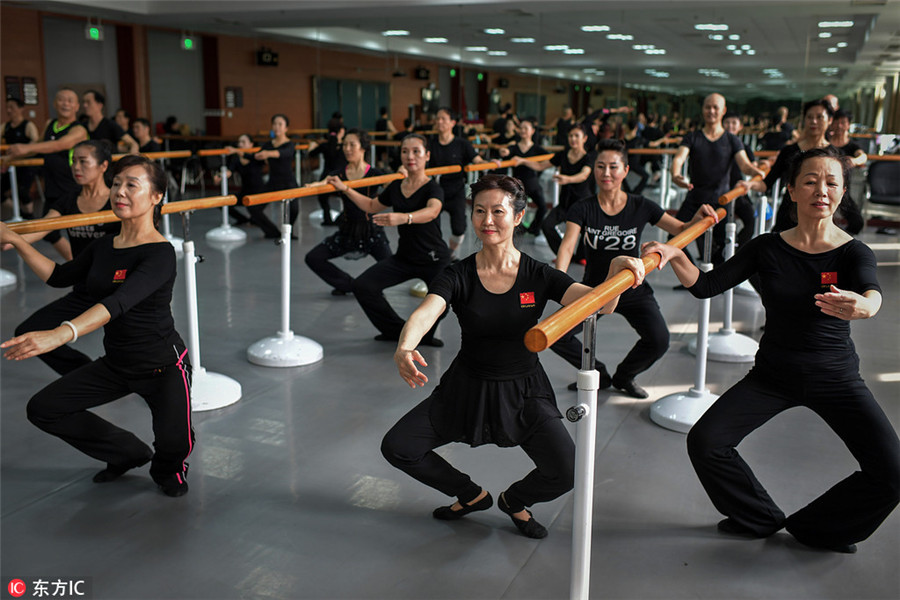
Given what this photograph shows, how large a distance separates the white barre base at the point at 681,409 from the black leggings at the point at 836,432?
0.99 metres

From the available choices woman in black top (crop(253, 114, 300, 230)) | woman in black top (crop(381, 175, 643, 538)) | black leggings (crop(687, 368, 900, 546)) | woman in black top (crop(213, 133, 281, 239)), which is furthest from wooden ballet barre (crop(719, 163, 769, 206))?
woman in black top (crop(213, 133, 281, 239))

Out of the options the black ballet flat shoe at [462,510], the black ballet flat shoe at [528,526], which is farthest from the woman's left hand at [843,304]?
the black ballet flat shoe at [462,510]

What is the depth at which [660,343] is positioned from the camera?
4.05m

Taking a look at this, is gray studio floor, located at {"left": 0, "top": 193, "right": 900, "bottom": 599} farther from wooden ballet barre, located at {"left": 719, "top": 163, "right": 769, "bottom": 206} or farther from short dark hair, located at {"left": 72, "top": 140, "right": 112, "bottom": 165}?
short dark hair, located at {"left": 72, "top": 140, "right": 112, "bottom": 165}

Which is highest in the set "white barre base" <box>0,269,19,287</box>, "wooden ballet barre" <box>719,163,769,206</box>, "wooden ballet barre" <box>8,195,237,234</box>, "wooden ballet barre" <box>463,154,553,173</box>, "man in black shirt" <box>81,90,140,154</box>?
"man in black shirt" <box>81,90,140,154</box>

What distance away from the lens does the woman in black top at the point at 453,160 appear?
23.0 ft

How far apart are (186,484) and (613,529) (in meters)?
1.64

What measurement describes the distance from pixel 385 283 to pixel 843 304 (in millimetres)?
3295

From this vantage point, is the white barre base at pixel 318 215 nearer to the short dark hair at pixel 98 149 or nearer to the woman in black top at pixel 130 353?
the short dark hair at pixel 98 149

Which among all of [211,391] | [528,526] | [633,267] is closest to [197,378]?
[211,391]

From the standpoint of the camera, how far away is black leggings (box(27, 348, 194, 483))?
9.83 ft

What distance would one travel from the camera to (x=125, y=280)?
114 inches

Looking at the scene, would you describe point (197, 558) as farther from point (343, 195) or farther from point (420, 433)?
point (343, 195)

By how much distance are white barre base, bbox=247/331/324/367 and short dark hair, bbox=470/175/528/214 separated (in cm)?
242
